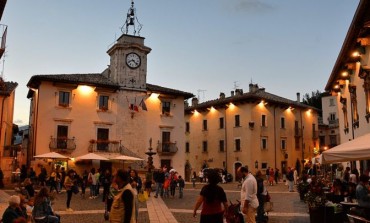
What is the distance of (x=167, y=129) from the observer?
3875 centimetres

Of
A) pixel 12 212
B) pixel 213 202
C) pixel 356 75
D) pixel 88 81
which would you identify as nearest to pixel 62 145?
pixel 88 81

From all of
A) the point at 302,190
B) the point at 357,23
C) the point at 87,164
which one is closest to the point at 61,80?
the point at 87,164

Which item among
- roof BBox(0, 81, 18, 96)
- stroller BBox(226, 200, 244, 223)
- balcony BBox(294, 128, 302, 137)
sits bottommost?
stroller BBox(226, 200, 244, 223)

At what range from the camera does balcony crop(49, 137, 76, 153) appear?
32.3 metres

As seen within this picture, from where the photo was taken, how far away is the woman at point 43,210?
9188 mm

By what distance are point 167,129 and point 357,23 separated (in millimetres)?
25657

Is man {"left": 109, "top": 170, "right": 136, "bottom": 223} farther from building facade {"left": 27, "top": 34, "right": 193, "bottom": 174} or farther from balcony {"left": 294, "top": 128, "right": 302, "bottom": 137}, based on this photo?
balcony {"left": 294, "top": 128, "right": 302, "bottom": 137}

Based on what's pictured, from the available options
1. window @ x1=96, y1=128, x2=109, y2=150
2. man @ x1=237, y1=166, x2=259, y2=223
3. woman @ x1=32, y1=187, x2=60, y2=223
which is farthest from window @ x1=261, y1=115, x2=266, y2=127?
woman @ x1=32, y1=187, x2=60, y2=223

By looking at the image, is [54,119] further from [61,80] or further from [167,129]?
[167,129]

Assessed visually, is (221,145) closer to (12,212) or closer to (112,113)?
(112,113)

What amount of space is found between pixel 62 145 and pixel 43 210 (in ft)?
80.1

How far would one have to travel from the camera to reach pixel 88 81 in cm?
3472

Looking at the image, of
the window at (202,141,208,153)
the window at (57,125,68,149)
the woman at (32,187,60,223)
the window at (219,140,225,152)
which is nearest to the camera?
the woman at (32,187,60,223)

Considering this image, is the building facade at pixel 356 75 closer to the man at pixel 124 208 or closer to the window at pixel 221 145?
the man at pixel 124 208
